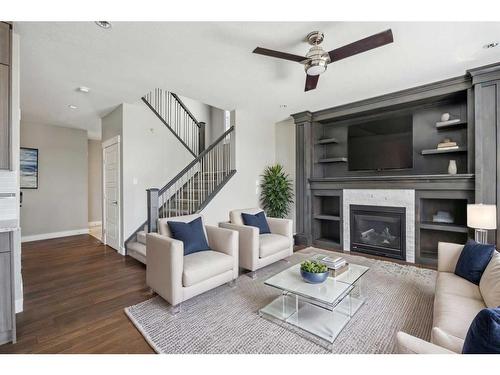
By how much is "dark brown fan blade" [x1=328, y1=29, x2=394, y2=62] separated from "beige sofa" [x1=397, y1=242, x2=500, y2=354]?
6.31 ft

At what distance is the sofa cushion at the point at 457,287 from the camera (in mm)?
1800

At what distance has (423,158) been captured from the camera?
3.96 metres

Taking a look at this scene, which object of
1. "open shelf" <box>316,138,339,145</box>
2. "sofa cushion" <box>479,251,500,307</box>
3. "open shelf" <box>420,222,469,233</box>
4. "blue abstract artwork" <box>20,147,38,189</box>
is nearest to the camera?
"sofa cushion" <box>479,251,500,307</box>

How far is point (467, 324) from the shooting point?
1.40 metres

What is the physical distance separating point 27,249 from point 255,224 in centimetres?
458

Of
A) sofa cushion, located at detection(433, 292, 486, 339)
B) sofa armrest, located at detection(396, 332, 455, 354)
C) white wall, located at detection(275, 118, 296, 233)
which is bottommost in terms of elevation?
sofa cushion, located at detection(433, 292, 486, 339)

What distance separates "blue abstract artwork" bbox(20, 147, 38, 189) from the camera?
5277 millimetres

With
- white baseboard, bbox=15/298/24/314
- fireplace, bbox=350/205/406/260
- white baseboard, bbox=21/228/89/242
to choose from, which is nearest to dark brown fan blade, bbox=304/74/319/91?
fireplace, bbox=350/205/406/260

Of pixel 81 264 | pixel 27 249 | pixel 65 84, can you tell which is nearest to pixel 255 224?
pixel 81 264

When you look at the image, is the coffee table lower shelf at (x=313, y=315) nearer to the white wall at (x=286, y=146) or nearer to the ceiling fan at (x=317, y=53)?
the ceiling fan at (x=317, y=53)

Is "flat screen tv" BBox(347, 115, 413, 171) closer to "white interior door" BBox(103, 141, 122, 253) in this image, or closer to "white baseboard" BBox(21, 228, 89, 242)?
"white interior door" BBox(103, 141, 122, 253)

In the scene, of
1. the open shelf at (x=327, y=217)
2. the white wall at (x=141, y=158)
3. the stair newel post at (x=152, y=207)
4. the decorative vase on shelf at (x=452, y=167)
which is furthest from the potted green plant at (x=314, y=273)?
the white wall at (x=141, y=158)

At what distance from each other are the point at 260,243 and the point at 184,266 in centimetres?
118
